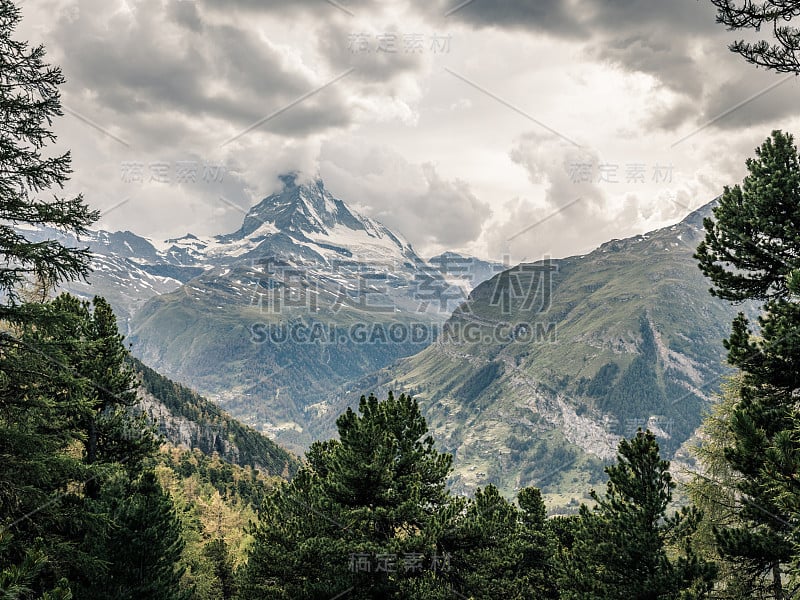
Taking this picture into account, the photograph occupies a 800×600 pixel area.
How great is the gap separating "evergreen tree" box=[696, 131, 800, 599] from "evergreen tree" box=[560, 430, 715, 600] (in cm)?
262

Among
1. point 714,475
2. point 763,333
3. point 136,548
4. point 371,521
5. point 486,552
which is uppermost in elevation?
point 763,333

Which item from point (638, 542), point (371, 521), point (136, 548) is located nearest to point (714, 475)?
point (638, 542)

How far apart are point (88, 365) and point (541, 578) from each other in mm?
29154

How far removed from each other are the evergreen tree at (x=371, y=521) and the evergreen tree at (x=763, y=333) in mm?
11036

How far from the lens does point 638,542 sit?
20875mm

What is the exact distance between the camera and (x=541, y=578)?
32.3 m

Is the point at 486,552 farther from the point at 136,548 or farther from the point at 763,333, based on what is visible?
the point at 136,548

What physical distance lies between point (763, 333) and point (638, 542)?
33.3ft

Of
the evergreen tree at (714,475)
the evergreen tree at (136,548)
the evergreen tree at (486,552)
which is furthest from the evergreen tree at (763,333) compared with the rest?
the evergreen tree at (136,548)

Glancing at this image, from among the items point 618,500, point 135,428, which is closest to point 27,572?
point 135,428

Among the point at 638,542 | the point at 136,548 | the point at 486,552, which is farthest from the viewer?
the point at 136,548

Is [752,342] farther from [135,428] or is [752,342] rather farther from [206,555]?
[206,555]

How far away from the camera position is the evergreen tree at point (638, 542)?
2023 centimetres

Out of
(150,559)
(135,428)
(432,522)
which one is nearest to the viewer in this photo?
(432,522)
